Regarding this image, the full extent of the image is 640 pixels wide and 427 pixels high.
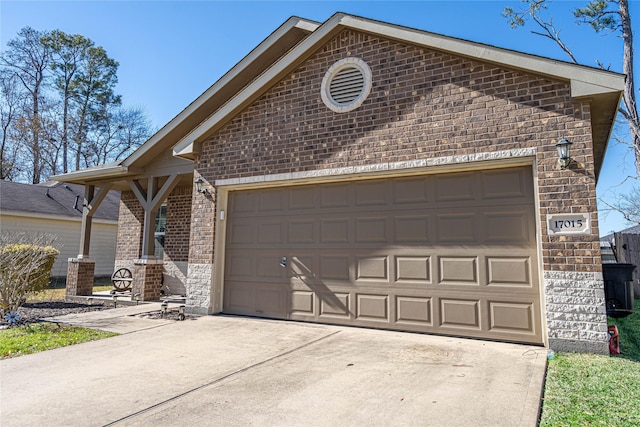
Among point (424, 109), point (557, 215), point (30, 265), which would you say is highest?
point (424, 109)

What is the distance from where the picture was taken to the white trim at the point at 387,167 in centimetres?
561

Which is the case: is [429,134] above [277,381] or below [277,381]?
above

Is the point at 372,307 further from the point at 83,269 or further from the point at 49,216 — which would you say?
the point at 49,216

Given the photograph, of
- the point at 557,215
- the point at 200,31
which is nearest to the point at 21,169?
the point at 200,31

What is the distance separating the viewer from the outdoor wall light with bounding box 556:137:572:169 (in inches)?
203

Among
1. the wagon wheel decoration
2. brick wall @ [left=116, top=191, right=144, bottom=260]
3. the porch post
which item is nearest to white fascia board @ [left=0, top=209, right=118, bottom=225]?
brick wall @ [left=116, top=191, right=144, bottom=260]

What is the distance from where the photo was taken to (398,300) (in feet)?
20.5

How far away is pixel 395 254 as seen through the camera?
6.32 metres

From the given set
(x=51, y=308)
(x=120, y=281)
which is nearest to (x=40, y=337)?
(x=51, y=308)

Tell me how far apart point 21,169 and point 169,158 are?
67.8 feet

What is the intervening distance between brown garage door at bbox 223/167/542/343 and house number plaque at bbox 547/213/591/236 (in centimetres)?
31

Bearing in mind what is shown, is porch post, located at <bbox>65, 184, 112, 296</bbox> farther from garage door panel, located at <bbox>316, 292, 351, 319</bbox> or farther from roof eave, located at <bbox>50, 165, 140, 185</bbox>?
garage door panel, located at <bbox>316, 292, 351, 319</bbox>

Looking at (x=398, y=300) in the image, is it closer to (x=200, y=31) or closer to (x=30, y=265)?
(x=30, y=265)

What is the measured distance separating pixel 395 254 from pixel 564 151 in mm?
2809
